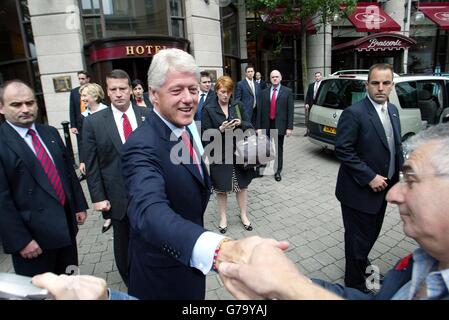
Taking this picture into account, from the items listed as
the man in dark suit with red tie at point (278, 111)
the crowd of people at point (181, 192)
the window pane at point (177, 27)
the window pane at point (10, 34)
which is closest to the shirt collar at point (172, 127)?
the crowd of people at point (181, 192)

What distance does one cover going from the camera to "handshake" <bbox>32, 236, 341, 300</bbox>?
902 mm

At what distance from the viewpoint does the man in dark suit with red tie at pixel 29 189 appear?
2285 mm

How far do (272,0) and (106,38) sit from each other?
532 cm

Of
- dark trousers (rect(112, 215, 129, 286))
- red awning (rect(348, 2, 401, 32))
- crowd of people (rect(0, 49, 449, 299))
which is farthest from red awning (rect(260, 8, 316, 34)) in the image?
dark trousers (rect(112, 215, 129, 286))

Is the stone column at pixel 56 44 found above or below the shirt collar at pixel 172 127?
above

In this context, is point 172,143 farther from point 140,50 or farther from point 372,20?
point 372,20

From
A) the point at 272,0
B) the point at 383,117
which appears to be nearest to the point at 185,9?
the point at 272,0

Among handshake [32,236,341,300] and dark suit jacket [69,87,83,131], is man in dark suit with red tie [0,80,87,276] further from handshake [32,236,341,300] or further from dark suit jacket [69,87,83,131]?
dark suit jacket [69,87,83,131]

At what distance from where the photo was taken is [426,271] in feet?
4.01

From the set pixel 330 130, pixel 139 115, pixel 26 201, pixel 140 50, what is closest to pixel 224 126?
pixel 139 115

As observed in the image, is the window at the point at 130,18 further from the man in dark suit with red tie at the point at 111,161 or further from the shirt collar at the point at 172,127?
the shirt collar at the point at 172,127

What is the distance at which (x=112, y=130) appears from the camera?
3096 millimetres

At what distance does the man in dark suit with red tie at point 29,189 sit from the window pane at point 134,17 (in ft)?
27.4

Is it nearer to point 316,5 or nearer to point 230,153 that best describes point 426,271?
point 230,153
